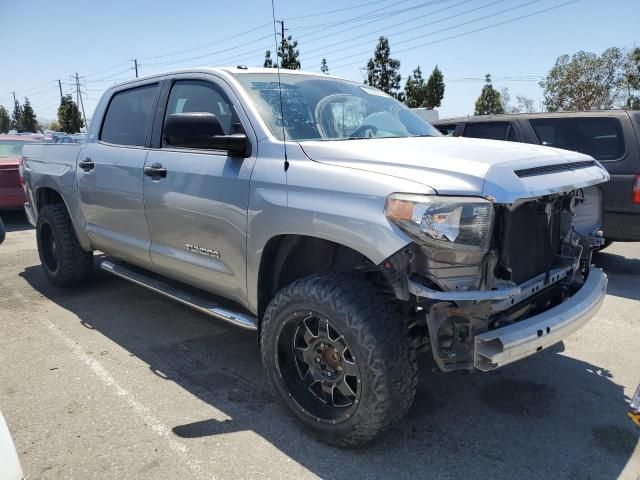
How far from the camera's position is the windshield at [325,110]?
317 centimetres

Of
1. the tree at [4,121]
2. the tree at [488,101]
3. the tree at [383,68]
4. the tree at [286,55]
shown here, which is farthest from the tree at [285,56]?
the tree at [4,121]

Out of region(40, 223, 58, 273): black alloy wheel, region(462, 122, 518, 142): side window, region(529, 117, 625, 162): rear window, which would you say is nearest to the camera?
region(40, 223, 58, 273): black alloy wheel

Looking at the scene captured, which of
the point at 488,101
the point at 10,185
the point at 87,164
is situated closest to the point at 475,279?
the point at 87,164

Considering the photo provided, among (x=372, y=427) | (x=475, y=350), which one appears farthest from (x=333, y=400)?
(x=475, y=350)

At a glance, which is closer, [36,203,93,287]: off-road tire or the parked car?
[36,203,93,287]: off-road tire

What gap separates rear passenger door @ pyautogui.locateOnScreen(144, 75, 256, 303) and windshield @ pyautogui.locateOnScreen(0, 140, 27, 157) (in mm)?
7746

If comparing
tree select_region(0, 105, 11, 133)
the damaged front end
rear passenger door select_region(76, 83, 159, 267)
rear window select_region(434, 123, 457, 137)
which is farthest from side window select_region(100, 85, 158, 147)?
tree select_region(0, 105, 11, 133)

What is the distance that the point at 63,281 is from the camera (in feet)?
17.5

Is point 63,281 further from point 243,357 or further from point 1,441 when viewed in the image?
point 1,441

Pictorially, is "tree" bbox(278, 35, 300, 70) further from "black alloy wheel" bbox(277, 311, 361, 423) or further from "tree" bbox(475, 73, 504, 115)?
"tree" bbox(475, 73, 504, 115)

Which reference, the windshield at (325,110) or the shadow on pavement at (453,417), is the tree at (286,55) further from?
the shadow on pavement at (453,417)

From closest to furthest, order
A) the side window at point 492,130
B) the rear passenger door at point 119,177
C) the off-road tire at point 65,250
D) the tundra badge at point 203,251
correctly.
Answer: the tundra badge at point 203,251
the rear passenger door at point 119,177
the off-road tire at point 65,250
the side window at point 492,130

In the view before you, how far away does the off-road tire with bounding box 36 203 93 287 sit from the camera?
16.9 feet

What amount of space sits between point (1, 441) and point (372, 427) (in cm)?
156
